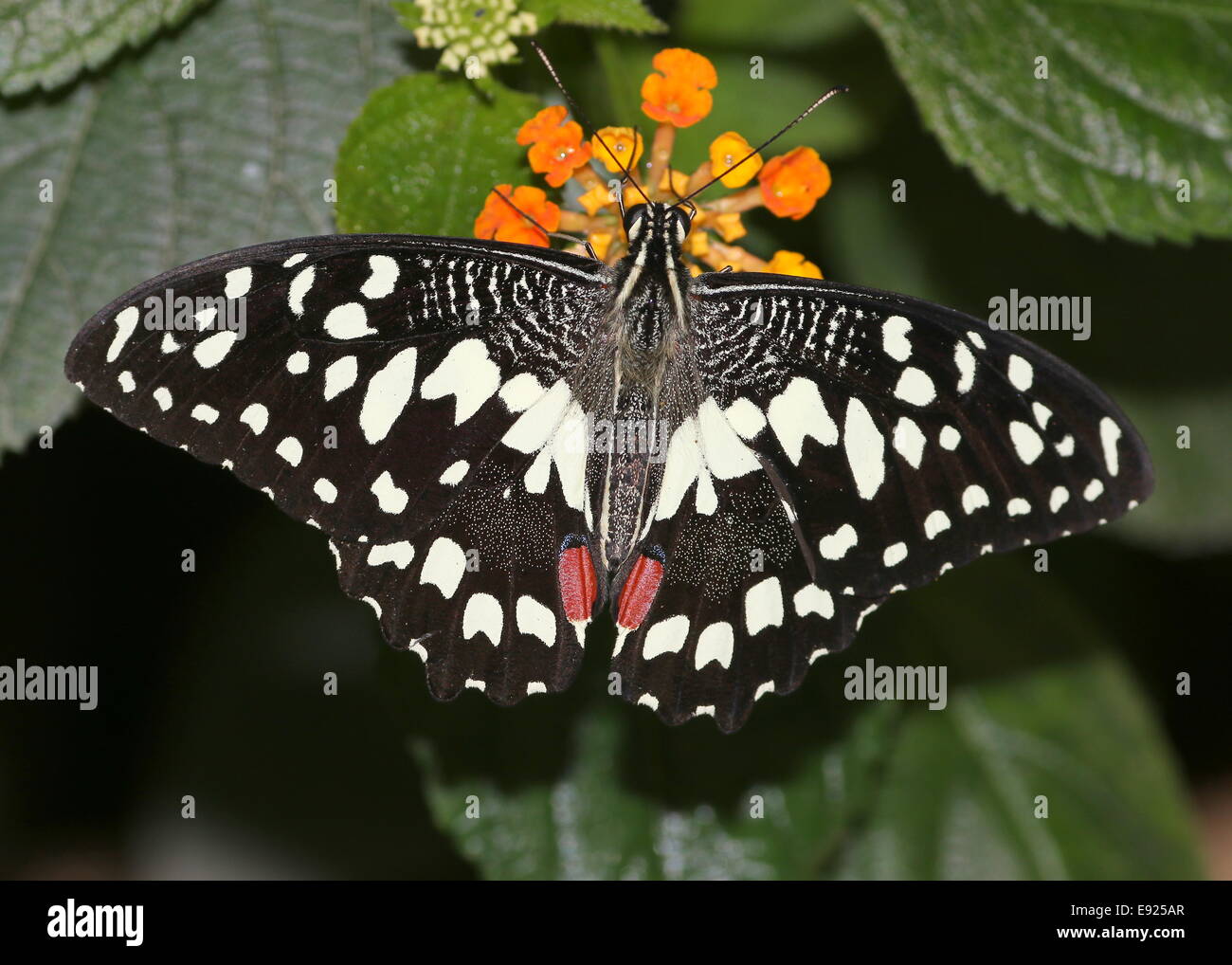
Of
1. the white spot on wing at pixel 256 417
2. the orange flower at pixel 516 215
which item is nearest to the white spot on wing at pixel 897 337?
the orange flower at pixel 516 215

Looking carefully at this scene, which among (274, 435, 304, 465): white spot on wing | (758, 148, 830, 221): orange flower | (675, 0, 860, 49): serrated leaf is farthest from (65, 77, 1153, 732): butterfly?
(675, 0, 860, 49): serrated leaf

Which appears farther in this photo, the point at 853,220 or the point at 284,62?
the point at 853,220

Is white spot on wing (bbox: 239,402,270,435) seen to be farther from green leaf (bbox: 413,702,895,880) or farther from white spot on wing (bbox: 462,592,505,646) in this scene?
green leaf (bbox: 413,702,895,880)

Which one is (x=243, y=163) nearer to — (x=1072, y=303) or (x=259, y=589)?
(x=259, y=589)

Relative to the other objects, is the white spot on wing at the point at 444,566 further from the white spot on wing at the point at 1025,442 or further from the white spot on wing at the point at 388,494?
the white spot on wing at the point at 1025,442

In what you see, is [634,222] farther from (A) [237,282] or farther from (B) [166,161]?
(B) [166,161]
